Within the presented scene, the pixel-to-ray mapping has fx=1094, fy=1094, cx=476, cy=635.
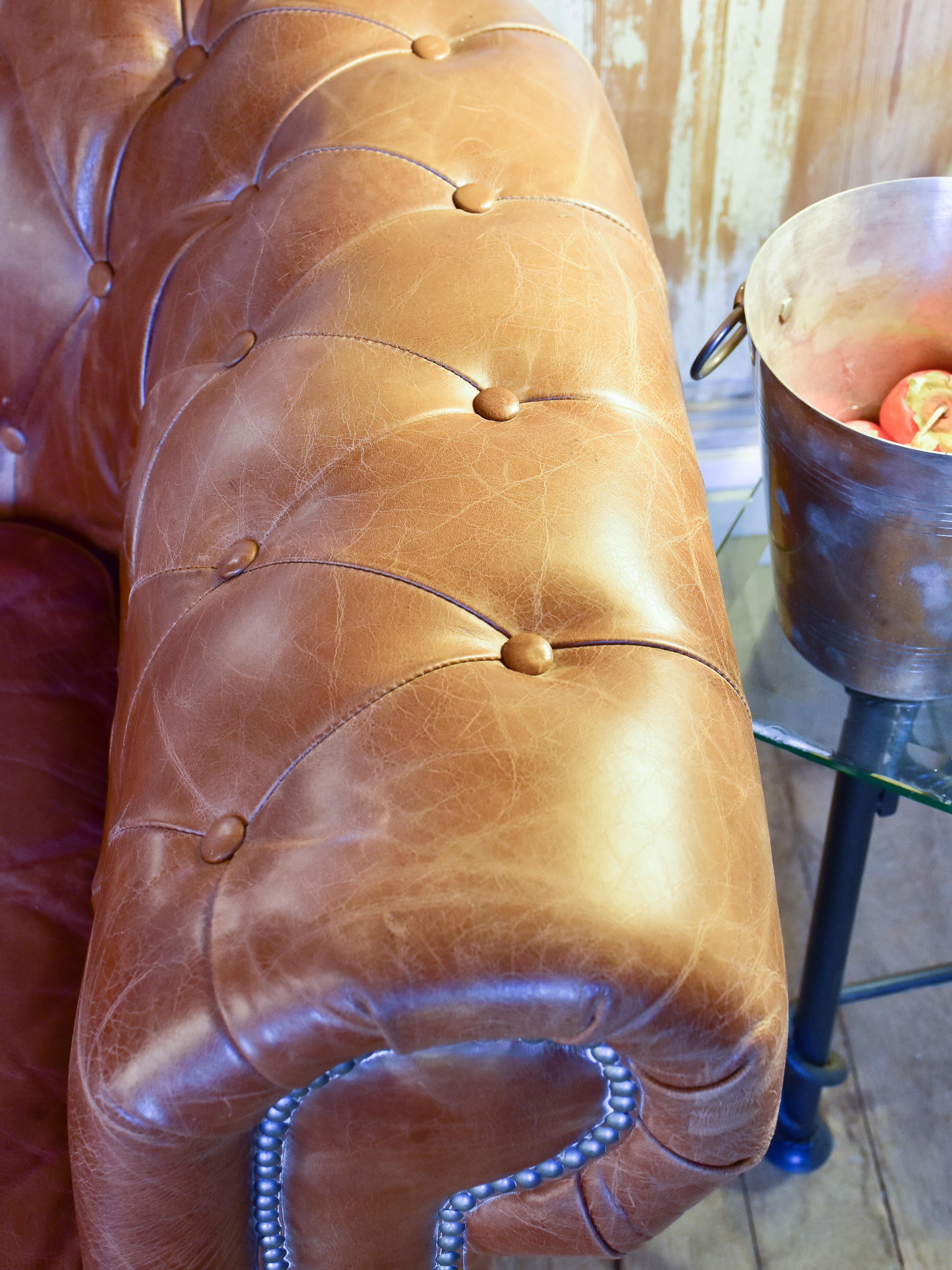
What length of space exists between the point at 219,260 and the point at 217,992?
436 mm

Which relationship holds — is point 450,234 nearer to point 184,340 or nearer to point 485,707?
point 184,340

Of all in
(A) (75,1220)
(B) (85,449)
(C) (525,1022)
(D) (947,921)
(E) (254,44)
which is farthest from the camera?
(D) (947,921)

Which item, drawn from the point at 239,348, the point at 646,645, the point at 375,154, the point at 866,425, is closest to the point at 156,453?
the point at 239,348

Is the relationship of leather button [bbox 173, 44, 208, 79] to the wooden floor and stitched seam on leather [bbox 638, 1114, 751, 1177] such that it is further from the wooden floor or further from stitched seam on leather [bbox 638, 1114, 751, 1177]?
the wooden floor

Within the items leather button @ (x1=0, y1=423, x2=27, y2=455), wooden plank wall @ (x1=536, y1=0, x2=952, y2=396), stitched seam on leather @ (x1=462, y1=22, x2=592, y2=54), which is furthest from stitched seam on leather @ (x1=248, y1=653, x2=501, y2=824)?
wooden plank wall @ (x1=536, y1=0, x2=952, y2=396)

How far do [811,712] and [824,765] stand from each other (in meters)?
0.04

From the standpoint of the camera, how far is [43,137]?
76 centimetres

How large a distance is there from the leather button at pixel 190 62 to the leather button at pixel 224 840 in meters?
0.54

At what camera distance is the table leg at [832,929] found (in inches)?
28.1

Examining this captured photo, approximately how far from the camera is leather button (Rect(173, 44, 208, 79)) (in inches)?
28.7

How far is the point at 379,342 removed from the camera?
0.55 meters

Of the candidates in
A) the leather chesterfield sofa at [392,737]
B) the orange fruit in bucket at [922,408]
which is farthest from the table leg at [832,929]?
the leather chesterfield sofa at [392,737]

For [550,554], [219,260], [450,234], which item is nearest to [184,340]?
[219,260]

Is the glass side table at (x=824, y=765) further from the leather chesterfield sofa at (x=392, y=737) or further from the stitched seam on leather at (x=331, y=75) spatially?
the stitched seam on leather at (x=331, y=75)
